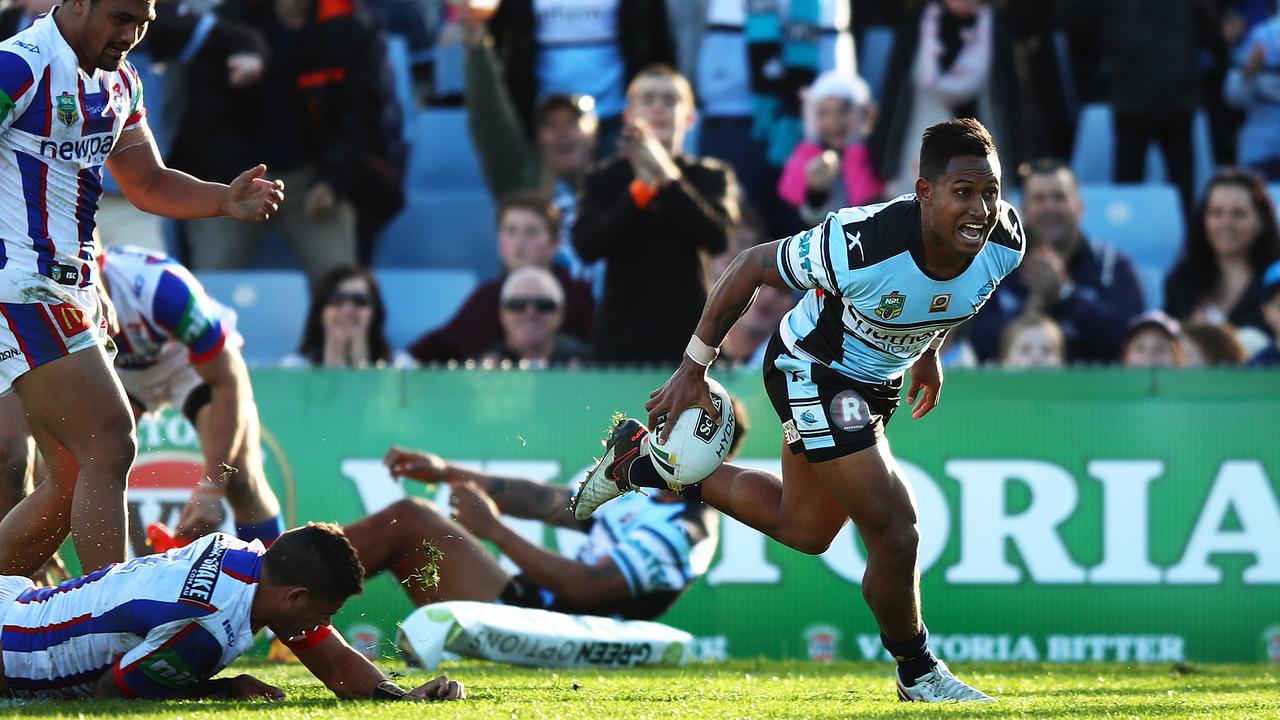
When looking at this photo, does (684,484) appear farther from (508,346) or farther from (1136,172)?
(1136,172)

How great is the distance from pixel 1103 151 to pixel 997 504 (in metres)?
5.18

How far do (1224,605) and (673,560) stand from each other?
310cm

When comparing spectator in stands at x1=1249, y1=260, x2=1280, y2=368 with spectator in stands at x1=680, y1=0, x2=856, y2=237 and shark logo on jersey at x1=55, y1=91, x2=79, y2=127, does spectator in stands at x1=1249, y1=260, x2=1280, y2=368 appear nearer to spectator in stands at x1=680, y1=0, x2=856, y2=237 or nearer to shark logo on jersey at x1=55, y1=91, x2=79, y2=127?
spectator in stands at x1=680, y1=0, x2=856, y2=237

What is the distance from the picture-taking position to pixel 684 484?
7.00 meters

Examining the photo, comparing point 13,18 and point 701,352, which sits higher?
point 13,18

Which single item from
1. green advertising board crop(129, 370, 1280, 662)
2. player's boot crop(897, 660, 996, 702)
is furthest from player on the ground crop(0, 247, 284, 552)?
player's boot crop(897, 660, 996, 702)

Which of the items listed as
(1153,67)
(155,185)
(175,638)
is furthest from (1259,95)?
(175,638)

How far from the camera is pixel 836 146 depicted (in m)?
12.1

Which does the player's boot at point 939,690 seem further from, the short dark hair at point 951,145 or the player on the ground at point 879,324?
the short dark hair at point 951,145

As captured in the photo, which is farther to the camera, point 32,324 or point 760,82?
point 760,82

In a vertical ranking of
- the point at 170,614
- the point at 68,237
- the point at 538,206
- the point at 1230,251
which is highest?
the point at 68,237

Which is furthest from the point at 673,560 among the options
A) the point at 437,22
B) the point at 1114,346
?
the point at 437,22

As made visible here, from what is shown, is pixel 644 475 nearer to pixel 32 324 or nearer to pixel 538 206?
pixel 32 324

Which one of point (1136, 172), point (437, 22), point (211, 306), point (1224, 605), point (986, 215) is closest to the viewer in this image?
point (986, 215)
